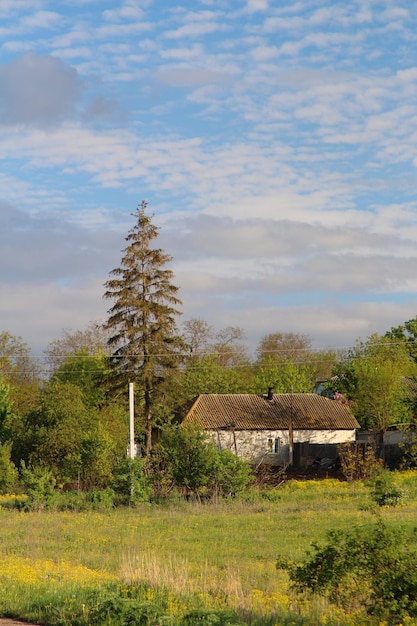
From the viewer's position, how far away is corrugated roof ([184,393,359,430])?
60.2 metres

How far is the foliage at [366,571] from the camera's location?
423 inches

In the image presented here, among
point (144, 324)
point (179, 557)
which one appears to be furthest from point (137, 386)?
point (179, 557)

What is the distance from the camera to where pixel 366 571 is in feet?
37.3

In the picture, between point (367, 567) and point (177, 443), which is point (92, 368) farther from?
point (367, 567)

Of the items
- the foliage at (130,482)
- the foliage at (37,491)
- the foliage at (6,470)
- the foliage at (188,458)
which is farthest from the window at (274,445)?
the foliage at (37,491)

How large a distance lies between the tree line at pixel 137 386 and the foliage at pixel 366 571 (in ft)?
80.8

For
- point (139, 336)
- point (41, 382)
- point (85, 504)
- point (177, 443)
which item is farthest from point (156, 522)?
point (41, 382)

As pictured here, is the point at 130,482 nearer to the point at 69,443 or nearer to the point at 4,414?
the point at 69,443

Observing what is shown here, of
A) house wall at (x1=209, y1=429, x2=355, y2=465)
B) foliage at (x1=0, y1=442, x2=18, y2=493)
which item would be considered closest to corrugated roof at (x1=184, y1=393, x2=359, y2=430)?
house wall at (x1=209, y1=429, x2=355, y2=465)

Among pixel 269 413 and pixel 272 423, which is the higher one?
pixel 269 413

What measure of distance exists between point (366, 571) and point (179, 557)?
798 centimetres

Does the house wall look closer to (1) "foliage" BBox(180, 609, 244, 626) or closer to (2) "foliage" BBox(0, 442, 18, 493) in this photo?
(2) "foliage" BBox(0, 442, 18, 493)

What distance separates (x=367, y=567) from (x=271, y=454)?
161 feet

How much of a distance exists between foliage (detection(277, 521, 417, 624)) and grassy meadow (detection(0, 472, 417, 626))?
34cm
